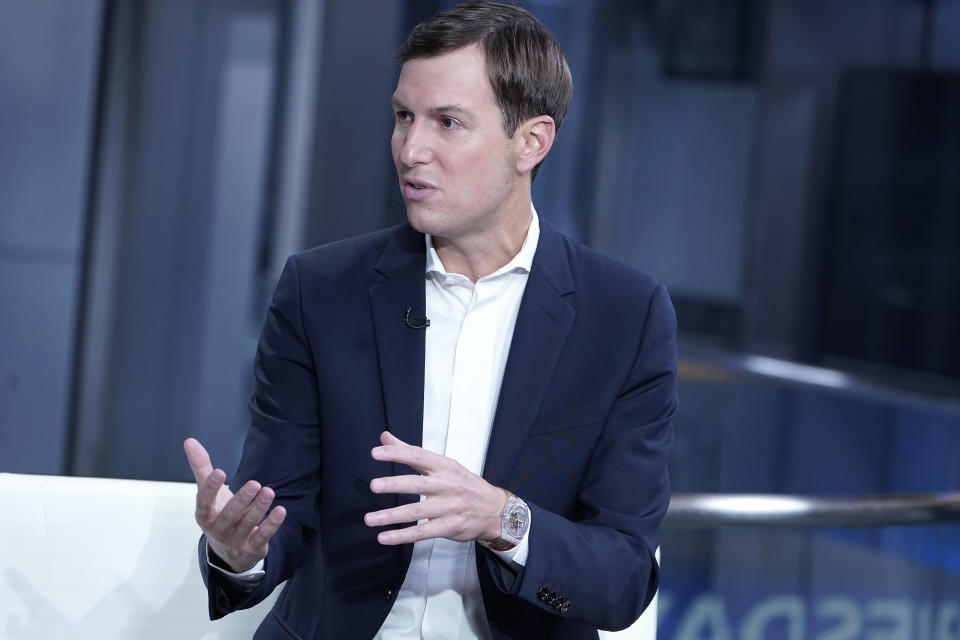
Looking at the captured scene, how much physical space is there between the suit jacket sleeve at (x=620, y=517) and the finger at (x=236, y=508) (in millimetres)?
362

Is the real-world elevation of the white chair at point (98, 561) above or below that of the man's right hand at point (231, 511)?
below

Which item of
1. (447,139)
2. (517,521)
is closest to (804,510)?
(517,521)

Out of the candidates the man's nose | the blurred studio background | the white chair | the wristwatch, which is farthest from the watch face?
the blurred studio background

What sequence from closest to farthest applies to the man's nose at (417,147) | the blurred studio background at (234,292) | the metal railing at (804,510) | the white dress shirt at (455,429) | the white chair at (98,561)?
1. the man's nose at (417,147)
2. the white dress shirt at (455,429)
3. the white chair at (98,561)
4. the metal railing at (804,510)
5. the blurred studio background at (234,292)

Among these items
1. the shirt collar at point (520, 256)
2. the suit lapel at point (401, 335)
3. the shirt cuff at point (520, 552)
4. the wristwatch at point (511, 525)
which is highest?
the shirt collar at point (520, 256)

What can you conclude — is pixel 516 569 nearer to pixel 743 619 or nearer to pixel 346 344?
pixel 346 344

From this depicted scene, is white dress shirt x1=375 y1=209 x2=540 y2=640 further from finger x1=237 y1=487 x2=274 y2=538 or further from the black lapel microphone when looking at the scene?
finger x1=237 y1=487 x2=274 y2=538

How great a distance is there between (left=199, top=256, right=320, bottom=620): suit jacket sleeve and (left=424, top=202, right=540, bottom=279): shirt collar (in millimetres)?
221

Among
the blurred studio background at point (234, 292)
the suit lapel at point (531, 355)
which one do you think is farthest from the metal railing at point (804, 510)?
the suit lapel at point (531, 355)

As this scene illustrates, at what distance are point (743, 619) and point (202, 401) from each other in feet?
7.44

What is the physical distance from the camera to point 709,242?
37.5ft

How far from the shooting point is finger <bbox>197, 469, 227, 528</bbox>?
1.42 m

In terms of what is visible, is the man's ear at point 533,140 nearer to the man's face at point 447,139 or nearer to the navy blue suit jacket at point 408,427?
the man's face at point 447,139

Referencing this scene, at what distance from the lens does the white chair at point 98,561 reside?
1.95 metres
